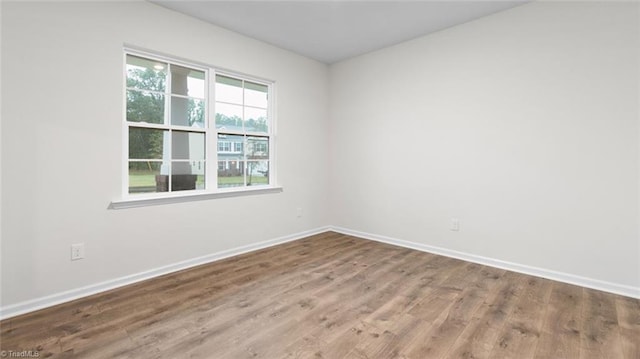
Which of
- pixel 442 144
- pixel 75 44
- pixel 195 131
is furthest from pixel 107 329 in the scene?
pixel 442 144

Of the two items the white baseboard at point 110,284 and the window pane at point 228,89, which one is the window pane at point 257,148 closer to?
the window pane at point 228,89

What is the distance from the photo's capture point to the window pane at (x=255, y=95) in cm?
380

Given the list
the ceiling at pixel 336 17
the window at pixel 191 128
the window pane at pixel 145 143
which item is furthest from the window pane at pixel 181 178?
the ceiling at pixel 336 17

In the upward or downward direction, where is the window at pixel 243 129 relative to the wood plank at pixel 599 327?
upward

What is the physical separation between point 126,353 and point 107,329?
39 centimetres

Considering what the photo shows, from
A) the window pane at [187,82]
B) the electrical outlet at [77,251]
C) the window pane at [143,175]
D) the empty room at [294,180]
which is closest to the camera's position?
the empty room at [294,180]

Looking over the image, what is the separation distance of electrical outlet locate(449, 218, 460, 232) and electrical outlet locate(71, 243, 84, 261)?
372 centimetres

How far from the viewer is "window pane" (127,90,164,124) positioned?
283cm

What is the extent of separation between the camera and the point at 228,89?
3607mm

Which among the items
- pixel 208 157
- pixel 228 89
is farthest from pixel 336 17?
pixel 208 157

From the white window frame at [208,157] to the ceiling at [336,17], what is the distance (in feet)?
1.66

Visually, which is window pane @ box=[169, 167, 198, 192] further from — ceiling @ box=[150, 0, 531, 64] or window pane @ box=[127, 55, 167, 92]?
ceiling @ box=[150, 0, 531, 64]

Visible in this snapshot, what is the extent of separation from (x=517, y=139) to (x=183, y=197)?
3.52 m

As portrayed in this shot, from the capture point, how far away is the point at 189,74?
3256 millimetres
